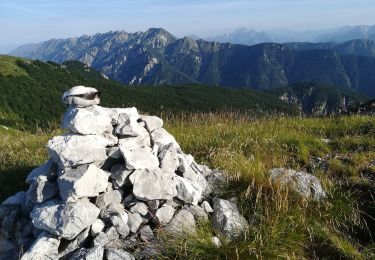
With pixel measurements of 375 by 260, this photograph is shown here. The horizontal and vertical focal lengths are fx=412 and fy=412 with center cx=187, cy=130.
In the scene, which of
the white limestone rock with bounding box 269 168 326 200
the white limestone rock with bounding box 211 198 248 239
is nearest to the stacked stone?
the white limestone rock with bounding box 211 198 248 239

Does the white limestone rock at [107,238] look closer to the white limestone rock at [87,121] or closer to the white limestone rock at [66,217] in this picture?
the white limestone rock at [66,217]

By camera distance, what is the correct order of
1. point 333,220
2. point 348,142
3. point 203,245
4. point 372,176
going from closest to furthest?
point 203,245
point 333,220
point 372,176
point 348,142

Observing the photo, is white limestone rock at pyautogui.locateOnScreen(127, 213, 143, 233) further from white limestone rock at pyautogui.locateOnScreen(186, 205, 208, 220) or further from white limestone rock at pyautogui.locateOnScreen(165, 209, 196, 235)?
white limestone rock at pyautogui.locateOnScreen(186, 205, 208, 220)

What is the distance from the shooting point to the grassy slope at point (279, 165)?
233 inches

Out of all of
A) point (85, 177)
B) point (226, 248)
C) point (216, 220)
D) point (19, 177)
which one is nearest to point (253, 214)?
point (216, 220)

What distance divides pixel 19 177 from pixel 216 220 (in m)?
5.14

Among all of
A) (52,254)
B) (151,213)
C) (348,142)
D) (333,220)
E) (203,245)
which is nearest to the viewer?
(203,245)

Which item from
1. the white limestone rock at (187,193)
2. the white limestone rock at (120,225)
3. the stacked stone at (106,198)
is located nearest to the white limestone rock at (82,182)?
the stacked stone at (106,198)

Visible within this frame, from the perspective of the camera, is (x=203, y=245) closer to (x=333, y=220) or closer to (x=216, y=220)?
(x=216, y=220)

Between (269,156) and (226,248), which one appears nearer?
(226,248)

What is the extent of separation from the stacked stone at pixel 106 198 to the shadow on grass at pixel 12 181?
4.55 feet

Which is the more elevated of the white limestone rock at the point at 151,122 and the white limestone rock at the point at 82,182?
the white limestone rock at the point at 151,122

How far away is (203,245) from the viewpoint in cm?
558

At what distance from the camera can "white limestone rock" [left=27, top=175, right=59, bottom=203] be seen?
6621mm
